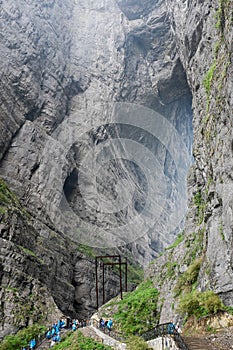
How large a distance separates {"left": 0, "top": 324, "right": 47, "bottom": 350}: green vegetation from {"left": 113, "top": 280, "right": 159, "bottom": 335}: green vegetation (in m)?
4.60

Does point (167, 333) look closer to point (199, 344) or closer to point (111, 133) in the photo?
point (199, 344)

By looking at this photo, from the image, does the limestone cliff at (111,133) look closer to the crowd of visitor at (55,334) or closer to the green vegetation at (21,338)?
the green vegetation at (21,338)

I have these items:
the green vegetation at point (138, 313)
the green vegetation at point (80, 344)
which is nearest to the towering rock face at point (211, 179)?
the green vegetation at point (138, 313)

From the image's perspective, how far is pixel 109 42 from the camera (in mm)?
53500

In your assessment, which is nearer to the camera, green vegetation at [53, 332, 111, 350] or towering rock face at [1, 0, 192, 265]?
green vegetation at [53, 332, 111, 350]

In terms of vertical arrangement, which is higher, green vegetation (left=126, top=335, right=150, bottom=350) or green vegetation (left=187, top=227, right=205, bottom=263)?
green vegetation (left=187, top=227, right=205, bottom=263)

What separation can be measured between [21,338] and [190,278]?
9.76 m

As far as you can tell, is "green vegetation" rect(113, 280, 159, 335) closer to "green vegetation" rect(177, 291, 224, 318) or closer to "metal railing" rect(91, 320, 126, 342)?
"metal railing" rect(91, 320, 126, 342)

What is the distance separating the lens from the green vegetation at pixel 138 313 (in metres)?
18.2

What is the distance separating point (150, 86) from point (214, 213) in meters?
37.6

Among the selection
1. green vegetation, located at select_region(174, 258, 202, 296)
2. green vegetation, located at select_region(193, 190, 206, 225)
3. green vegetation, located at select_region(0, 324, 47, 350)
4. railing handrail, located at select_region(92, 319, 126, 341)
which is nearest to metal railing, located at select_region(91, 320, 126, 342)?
railing handrail, located at select_region(92, 319, 126, 341)

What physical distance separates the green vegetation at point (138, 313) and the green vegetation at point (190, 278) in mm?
2257

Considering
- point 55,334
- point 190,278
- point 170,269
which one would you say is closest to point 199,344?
point 190,278

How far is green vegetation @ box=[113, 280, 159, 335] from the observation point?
59.6 feet
